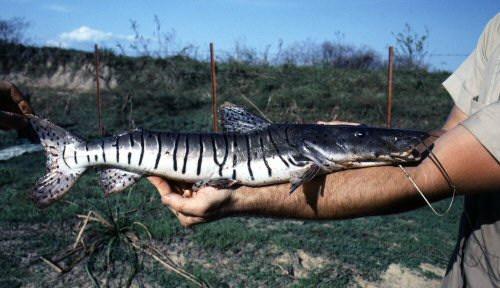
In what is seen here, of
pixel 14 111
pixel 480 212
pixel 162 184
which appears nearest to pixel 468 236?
pixel 480 212

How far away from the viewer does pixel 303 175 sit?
90.0 inches

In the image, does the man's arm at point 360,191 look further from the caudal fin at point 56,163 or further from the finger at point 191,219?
the caudal fin at point 56,163

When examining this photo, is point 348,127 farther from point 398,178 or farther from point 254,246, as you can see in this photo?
point 254,246

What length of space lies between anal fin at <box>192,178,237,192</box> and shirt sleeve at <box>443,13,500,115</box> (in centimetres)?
132

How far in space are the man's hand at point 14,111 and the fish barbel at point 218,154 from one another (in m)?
0.21

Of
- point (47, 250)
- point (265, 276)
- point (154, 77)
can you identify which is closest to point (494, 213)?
point (265, 276)

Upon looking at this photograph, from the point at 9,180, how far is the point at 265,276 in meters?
4.84

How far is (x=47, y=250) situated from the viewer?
198 inches

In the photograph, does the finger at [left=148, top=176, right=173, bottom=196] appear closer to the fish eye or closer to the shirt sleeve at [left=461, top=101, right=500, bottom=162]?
the fish eye

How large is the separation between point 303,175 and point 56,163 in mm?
1335

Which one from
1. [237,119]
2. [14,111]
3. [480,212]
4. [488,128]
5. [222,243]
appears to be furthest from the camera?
[222,243]

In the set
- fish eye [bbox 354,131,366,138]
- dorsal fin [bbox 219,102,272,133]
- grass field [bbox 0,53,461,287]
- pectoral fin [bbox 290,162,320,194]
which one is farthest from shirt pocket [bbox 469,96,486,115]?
grass field [bbox 0,53,461,287]

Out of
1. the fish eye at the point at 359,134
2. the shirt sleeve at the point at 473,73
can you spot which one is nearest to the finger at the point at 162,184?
the fish eye at the point at 359,134

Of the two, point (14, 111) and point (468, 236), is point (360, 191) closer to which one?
point (468, 236)
